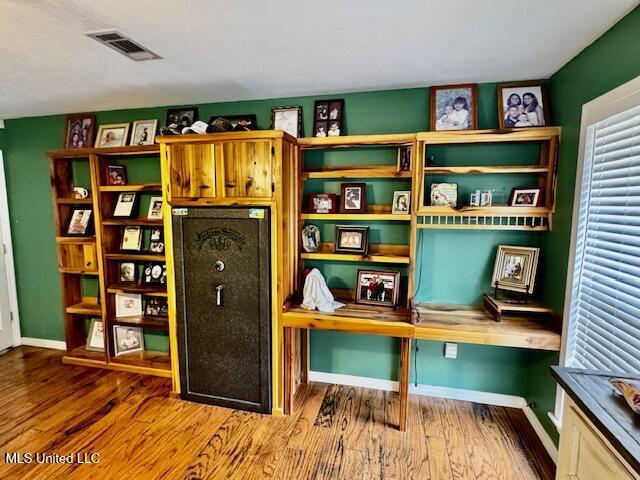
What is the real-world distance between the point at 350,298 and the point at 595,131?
75.3 inches

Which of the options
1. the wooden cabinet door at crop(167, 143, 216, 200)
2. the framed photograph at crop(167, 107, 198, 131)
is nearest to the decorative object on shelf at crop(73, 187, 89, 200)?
the framed photograph at crop(167, 107, 198, 131)

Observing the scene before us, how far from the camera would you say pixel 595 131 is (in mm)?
1715

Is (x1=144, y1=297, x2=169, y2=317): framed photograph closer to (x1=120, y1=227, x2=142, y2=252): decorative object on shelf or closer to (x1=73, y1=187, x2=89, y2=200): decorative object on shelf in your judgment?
(x1=120, y1=227, x2=142, y2=252): decorative object on shelf

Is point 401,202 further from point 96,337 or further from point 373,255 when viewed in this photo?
point 96,337

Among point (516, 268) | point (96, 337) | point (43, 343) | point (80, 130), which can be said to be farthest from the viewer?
point (43, 343)

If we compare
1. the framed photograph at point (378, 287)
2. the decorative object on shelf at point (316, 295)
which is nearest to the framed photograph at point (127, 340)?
the decorative object on shelf at point (316, 295)

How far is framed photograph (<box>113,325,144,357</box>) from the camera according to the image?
3.12 meters

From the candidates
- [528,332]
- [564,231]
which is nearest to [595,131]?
[564,231]

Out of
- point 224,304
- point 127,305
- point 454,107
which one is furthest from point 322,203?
point 127,305

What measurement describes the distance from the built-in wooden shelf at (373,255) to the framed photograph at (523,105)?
46.1 inches

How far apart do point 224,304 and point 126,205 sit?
157 cm

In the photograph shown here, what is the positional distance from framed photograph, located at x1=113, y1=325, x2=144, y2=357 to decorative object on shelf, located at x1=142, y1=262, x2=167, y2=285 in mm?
551

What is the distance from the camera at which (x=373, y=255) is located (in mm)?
2473

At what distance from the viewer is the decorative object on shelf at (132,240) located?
120 inches
